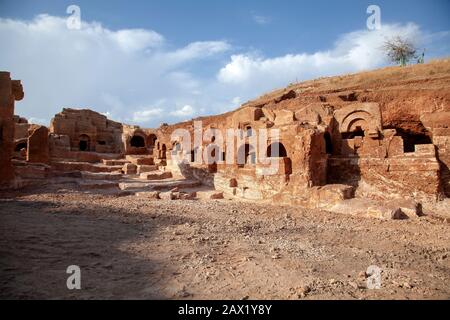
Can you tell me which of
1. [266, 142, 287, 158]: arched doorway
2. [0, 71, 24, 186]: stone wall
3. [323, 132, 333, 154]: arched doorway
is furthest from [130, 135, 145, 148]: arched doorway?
[323, 132, 333, 154]: arched doorway

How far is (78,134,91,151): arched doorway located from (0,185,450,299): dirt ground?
22790 mm

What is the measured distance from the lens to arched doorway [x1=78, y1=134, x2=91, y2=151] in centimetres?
2914

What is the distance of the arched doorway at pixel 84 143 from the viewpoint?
29141mm

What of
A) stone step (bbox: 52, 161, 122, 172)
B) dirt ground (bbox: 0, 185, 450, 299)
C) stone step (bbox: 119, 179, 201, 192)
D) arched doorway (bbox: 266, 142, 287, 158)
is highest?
arched doorway (bbox: 266, 142, 287, 158)

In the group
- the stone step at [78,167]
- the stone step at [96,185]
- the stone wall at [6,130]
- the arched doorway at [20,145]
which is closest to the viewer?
the stone wall at [6,130]

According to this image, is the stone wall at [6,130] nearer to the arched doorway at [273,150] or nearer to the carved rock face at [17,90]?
the carved rock face at [17,90]

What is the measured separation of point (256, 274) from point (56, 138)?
80.8 ft

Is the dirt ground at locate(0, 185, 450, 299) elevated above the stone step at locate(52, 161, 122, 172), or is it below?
below

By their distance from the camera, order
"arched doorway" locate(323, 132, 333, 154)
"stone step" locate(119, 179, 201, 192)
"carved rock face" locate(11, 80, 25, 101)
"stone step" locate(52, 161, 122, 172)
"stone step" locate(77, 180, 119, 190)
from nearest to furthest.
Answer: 1. "stone step" locate(77, 180, 119, 190)
2. "carved rock face" locate(11, 80, 25, 101)
3. "stone step" locate(119, 179, 201, 192)
4. "arched doorway" locate(323, 132, 333, 154)
5. "stone step" locate(52, 161, 122, 172)

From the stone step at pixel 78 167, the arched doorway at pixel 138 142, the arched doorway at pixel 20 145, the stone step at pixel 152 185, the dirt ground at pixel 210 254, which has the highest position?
the arched doorway at pixel 138 142

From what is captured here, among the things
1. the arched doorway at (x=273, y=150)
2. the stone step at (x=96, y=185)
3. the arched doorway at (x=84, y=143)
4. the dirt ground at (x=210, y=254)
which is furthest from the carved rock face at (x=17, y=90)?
the arched doorway at (x=84, y=143)

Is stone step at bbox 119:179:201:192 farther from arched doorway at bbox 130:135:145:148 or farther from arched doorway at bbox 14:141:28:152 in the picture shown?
arched doorway at bbox 130:135:145:148

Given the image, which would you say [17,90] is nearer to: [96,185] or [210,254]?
[96,185]

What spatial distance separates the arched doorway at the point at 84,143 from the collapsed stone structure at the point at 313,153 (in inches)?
273
